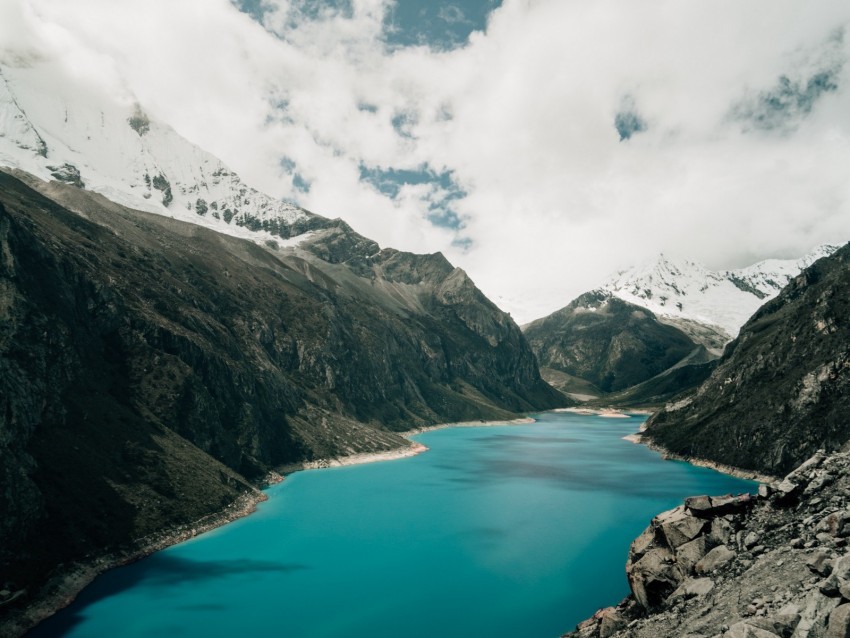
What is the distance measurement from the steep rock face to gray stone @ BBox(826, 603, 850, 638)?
12525 cm

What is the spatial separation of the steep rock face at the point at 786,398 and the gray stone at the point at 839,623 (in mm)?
125248

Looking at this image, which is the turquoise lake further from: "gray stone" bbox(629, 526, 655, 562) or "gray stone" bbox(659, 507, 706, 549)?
"gray stone" bbox(659, 507, 706, 549)

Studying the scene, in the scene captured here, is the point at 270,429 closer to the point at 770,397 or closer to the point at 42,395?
the point at 42,395

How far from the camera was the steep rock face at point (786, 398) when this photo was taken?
126562mm

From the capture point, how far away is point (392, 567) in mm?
67812

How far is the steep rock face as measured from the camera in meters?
127

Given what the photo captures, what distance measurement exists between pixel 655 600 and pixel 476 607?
86.5 feet

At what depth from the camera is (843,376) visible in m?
129

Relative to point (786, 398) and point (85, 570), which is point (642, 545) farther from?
point (786, 398)

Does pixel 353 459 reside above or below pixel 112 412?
below

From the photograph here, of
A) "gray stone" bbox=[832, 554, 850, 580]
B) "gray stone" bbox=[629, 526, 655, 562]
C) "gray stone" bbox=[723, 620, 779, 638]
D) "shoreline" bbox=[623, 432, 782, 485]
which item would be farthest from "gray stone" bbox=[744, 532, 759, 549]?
"shoreline" bbox=[623, 432, 782, 485]

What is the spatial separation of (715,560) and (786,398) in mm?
135079

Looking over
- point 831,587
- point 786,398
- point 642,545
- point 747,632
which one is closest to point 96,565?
point 642,545

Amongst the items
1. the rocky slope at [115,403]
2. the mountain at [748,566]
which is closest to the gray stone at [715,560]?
the mountain at [748,566]
